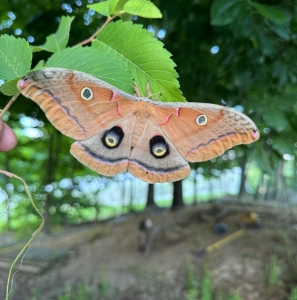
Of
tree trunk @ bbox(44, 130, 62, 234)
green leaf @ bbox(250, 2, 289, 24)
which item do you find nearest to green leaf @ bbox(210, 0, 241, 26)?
green leaf @ bbox(250, 2, 289, 24)

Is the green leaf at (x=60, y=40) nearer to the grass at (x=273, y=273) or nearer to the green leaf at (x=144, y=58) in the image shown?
the green leaf at (x=144, y=58)

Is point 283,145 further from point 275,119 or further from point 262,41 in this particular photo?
point 262,41

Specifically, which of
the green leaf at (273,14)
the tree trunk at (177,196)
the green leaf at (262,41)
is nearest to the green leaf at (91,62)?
the green leaf at (273,14)

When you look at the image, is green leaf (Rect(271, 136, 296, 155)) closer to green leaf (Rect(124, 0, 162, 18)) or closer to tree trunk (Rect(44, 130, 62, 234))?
green leaf (Rect(124, 0, 162, 18))

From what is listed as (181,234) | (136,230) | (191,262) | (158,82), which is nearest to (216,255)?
(191,262)

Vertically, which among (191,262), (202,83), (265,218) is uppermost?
(202,83)

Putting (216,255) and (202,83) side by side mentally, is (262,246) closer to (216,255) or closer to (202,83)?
(216,255)
